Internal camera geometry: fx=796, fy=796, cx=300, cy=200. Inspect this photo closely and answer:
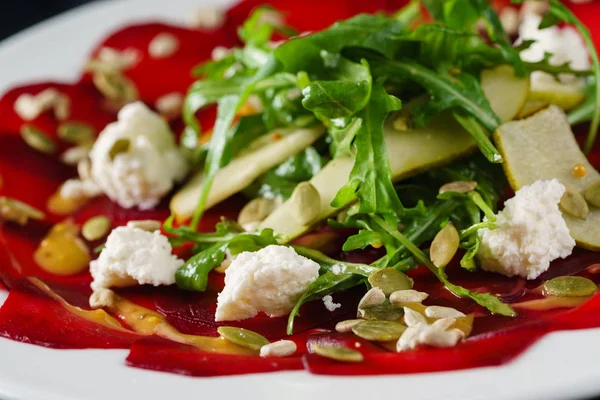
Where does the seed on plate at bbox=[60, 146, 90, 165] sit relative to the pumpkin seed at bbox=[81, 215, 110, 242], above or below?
below

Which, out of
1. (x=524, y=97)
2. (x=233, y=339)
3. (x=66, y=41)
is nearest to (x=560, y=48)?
(x=524, y=97)

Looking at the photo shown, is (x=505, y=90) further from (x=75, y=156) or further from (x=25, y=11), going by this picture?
(x=25, y=11)

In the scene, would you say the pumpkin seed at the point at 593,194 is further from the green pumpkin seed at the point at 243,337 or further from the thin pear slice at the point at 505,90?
the green pumpkin seed at the point at 243,337

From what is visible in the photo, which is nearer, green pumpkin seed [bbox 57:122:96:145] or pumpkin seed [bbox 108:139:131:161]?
pumpkin seed [bbox 108:139:131:161]

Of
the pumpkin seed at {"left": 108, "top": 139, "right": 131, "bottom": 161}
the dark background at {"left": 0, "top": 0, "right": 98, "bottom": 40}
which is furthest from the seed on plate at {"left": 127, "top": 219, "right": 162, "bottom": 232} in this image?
the dark background at {"left": 0, "top": 0, "right": 98, "bottom": 40}

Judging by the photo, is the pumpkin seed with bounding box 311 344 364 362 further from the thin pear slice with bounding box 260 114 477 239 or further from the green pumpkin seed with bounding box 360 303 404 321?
the thin pear slice with bounding box 260 114 477 239

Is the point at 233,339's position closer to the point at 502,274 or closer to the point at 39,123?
the point at 502,274
